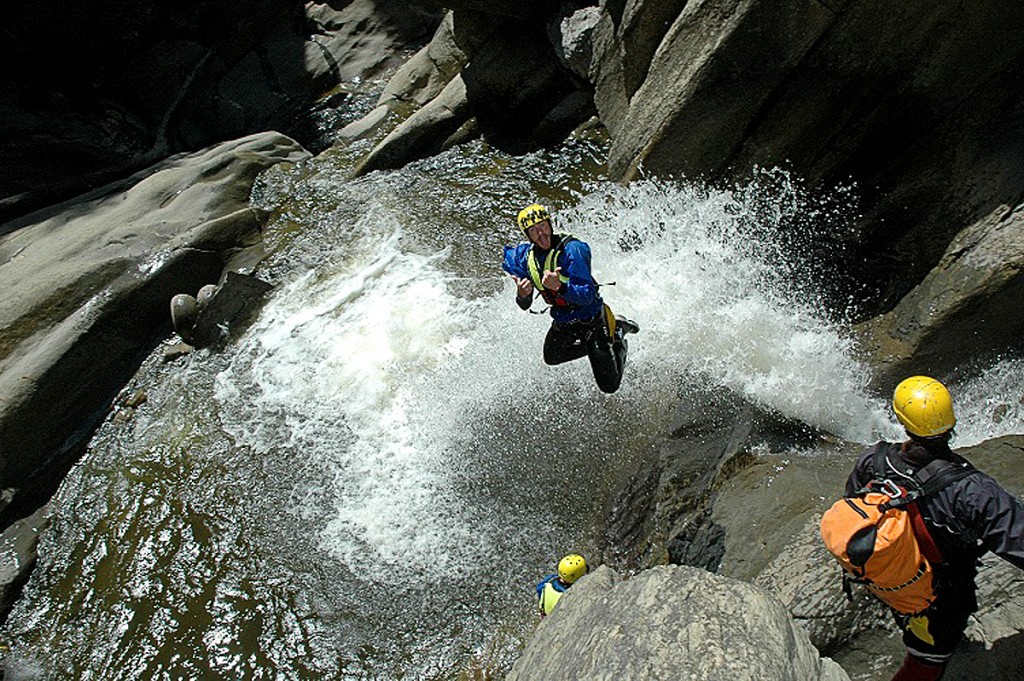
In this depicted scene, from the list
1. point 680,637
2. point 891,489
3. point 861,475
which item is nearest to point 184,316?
point 680,637

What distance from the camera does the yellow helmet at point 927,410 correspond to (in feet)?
13.4

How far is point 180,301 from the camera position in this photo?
12.1 metres

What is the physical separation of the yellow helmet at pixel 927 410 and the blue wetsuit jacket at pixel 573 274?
3.80m

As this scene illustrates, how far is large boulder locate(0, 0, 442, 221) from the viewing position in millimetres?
20047

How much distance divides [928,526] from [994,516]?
1.18ft

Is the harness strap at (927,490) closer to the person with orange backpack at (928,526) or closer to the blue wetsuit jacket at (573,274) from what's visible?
the person with orange backpack at (928,526)

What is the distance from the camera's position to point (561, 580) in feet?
22.3

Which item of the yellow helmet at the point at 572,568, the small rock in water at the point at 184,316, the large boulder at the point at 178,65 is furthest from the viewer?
the large boulder at the point at 178,65

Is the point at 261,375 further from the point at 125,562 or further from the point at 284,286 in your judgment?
the point at 125,562

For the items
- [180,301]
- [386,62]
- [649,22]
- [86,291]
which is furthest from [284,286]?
[386,62]

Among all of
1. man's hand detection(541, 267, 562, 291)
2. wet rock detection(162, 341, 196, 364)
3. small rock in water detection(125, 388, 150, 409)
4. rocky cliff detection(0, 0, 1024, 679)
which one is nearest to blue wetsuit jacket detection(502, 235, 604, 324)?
man's hand detection(541, 267, 562, 291)

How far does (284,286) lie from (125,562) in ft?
17.1

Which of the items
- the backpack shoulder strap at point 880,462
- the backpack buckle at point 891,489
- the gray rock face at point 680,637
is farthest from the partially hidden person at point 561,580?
the backpack buckle at point 891,489

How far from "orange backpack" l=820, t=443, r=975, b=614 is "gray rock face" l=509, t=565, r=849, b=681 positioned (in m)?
0.55
